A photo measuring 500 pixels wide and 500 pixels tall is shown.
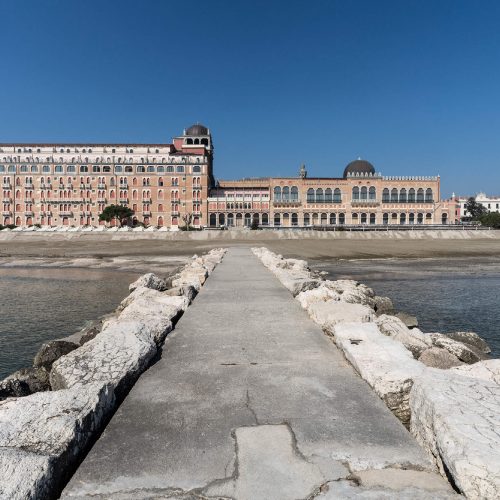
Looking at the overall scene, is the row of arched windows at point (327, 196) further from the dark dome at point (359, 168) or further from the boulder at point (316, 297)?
the boulder at point (316, 297)

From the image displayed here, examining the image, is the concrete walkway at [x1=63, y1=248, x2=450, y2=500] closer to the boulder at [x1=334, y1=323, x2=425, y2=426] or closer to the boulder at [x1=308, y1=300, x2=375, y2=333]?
the boulder at [x1=334, y1=323, x2=425, y2=426]

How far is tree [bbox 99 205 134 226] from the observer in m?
89.6

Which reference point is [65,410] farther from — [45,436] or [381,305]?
[381,305]

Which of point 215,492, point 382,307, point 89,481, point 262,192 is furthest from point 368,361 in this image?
point 262,192

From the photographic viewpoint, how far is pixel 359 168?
106625 millimetres

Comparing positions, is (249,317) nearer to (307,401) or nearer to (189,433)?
(307,401)

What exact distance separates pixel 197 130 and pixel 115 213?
105 ft

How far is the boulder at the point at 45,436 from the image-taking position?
109 inches

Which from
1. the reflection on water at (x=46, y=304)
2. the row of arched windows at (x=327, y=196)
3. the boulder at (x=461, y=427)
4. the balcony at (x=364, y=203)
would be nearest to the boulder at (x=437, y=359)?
the boulder at (x=461, y=427)

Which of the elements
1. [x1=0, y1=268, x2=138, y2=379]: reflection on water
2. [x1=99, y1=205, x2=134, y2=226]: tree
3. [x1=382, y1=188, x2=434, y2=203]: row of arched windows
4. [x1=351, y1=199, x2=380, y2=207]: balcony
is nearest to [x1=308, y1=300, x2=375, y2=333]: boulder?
[x1=0, y1=268, x2=138, y2=379]: reflection on water

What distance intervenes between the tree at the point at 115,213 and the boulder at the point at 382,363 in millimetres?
88724

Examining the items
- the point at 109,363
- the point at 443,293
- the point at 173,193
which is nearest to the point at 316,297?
the point at 109,363

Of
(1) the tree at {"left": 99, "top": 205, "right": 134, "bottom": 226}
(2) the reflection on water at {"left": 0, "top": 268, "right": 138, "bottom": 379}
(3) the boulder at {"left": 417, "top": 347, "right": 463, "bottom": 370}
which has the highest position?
(1) the tree at {"left": 99, "top": 205, "right": 134, "bottom": 226}

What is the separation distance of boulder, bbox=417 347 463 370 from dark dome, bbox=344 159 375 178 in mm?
103508
